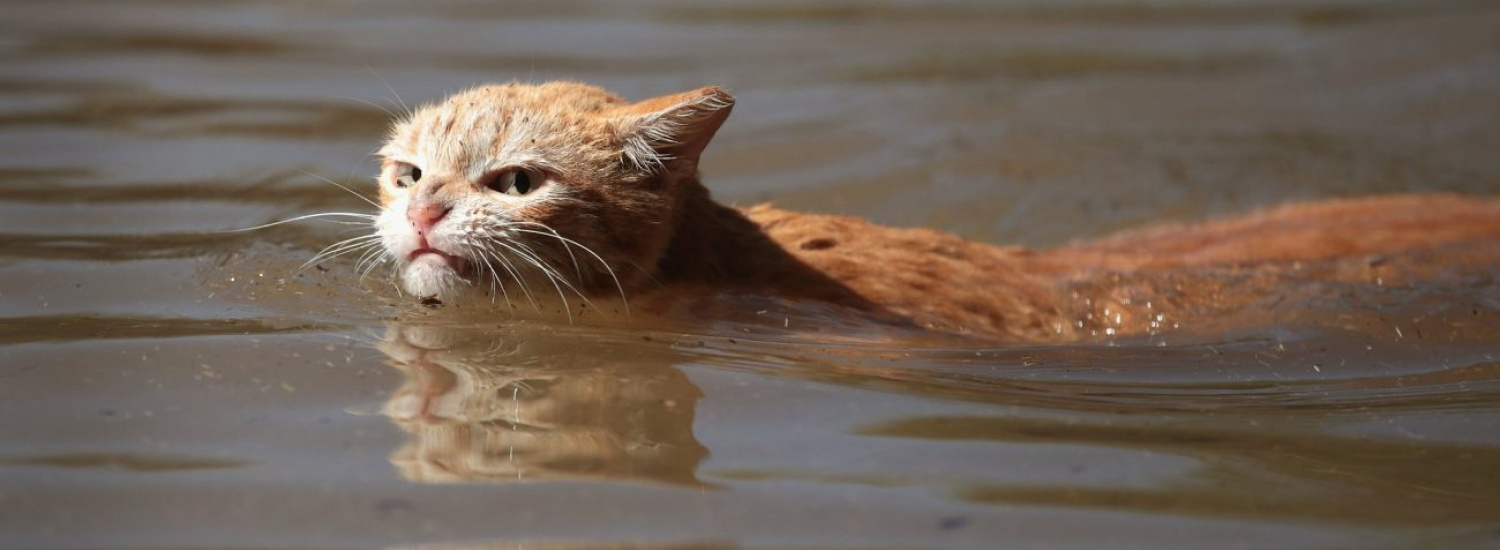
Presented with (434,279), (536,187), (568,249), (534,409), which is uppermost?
(536,187)

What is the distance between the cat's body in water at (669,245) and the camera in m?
4.58

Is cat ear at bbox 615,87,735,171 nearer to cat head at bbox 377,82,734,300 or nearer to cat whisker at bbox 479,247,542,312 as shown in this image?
cat head at bbox 377,82,734,300

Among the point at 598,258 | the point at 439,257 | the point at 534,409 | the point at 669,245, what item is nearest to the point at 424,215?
the point at 439,257

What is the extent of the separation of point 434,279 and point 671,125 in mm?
787

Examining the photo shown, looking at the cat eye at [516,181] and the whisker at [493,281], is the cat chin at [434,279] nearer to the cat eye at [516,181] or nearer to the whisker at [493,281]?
the whisker at [493,281]

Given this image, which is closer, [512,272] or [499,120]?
[512,272]

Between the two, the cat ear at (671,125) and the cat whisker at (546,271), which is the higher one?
the cat ear at (671,125)

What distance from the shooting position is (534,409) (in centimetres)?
406

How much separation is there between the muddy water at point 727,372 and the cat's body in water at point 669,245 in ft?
0.57

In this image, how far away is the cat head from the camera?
4.52 metres

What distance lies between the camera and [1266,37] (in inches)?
443

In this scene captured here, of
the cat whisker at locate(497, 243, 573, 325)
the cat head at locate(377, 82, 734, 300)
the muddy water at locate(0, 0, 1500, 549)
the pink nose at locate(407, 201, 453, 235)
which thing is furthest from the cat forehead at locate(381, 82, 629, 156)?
the muddy water at locate(0, 0, 1500, 549)

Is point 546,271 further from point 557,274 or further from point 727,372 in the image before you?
point 727,372

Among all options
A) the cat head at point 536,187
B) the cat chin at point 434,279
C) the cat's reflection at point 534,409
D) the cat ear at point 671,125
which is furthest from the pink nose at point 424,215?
the cat ear at point 671,125
